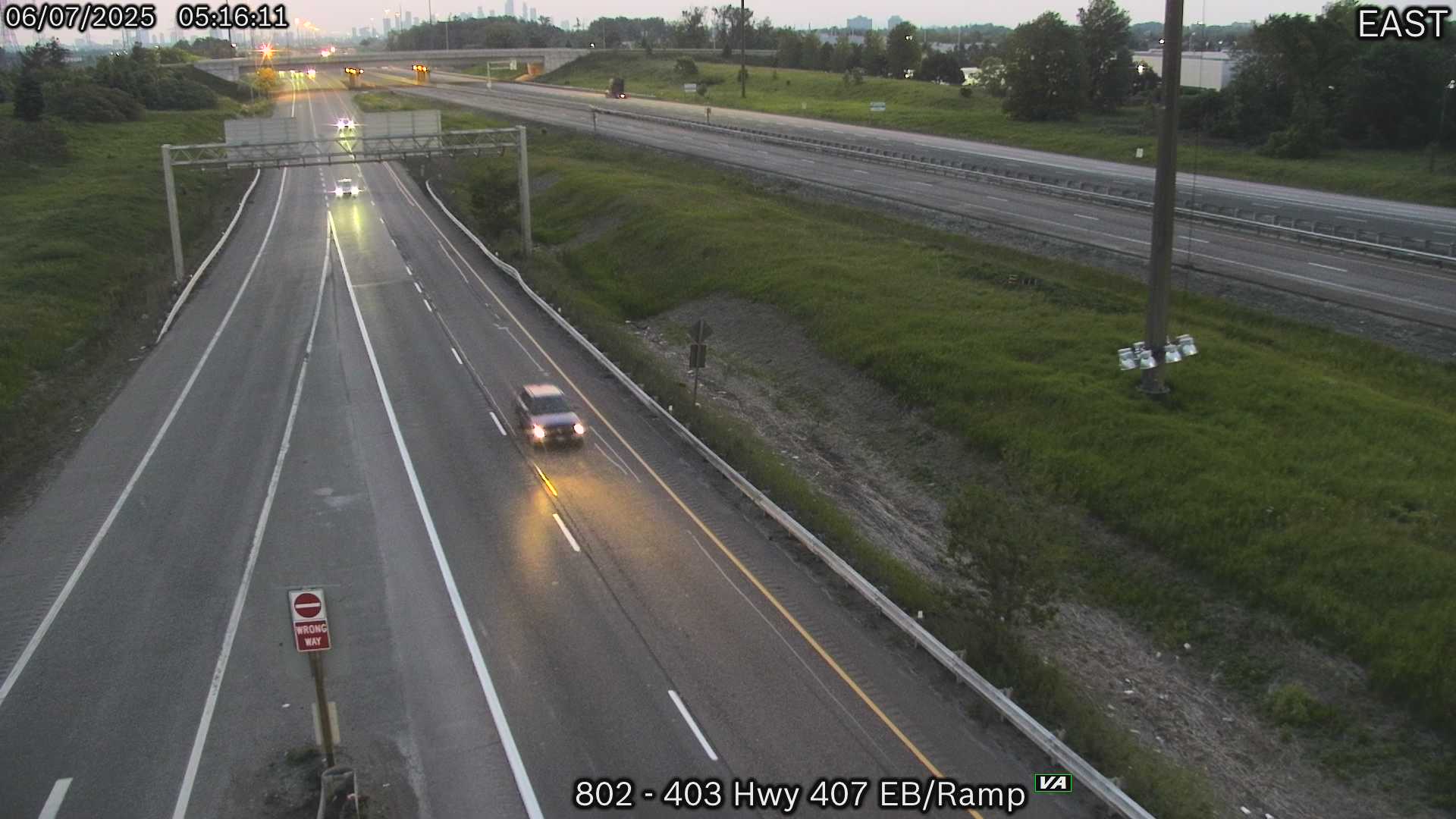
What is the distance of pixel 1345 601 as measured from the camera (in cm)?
1902

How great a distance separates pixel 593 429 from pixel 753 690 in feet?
45.1

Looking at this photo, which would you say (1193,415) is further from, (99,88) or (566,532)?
(99,88)

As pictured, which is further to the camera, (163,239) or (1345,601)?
(163,239)

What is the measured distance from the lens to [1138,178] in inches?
2485

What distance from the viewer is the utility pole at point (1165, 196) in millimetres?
24969

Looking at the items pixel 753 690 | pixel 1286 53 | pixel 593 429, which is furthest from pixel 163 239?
pixel 1286 53

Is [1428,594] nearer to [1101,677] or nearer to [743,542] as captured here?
[1101,677]

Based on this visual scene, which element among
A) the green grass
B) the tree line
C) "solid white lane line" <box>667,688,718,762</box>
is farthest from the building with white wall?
the tree line

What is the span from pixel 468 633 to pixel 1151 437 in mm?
16294

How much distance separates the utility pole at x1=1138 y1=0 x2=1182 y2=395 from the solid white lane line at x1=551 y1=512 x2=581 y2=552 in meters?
15.0

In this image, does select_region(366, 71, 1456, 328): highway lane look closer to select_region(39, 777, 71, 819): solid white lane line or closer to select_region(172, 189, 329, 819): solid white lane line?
select_region(172, 189, 329, 819): solid white lane line

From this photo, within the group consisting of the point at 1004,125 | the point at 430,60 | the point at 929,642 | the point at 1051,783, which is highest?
the point at 430,60

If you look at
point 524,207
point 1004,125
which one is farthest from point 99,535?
point 1004,125

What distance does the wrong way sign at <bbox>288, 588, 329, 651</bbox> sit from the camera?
516 inches
